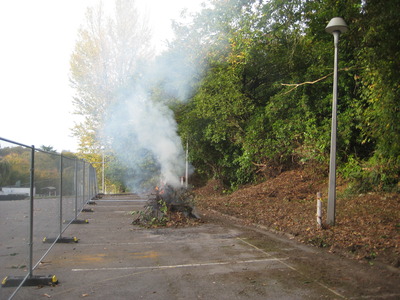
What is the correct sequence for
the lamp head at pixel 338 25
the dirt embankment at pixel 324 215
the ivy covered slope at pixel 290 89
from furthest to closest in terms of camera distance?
the ivy covered slope at pixel 290 89, the lamp head at pixel 338 25, the dirt embankment at pixel 324 215

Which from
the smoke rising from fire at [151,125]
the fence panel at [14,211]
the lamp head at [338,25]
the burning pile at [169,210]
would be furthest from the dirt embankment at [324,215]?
the fence panel at [14,211]

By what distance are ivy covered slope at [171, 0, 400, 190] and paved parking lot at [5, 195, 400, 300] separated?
4.52 m

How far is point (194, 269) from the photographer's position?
18.6ft

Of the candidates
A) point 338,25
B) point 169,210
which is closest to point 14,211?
point 169,210

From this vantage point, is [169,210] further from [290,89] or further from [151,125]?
[151,125]

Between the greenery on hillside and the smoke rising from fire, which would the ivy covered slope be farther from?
the smoke rising from fire

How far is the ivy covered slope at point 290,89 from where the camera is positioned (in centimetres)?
864

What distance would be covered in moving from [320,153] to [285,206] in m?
3.07

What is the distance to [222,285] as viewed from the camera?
485cm

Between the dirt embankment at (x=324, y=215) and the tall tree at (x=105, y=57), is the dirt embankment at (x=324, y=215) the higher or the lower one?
the lower one

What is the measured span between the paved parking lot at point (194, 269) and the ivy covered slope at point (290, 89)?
4.52 m

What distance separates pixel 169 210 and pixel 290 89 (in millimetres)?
7442

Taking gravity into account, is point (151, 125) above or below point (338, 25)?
A: below

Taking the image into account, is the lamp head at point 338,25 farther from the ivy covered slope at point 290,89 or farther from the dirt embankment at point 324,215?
the dirt embankment at point 324,215
